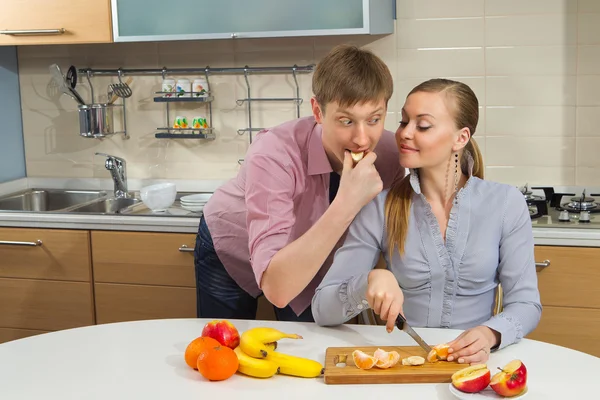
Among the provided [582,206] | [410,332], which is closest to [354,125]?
[410,332]

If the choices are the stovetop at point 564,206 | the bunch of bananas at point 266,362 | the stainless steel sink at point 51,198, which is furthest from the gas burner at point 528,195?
the stainless steel sink at point 51,198

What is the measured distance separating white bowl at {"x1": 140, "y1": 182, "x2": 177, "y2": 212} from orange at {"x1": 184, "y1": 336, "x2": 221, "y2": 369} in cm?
171

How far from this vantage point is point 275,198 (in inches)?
77.6

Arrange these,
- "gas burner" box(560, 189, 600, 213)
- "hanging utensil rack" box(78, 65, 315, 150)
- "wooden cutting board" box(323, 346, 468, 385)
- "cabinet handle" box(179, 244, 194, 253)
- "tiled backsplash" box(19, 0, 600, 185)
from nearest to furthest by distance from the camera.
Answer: "wooden cutting board" box(323, 346, 468, 385) < "gas burner" box(560, 189, 600, 213) < "cabinet handle" box(179, 244, 194, 253) < "tiled backsplash" box(19, 0, 600, 185) < "hanging utensil rack" box(78, 65, 315, 150)

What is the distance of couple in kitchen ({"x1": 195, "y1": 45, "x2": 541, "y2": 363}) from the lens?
1.86 metres

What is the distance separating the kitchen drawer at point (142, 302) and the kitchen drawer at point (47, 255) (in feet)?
0.38

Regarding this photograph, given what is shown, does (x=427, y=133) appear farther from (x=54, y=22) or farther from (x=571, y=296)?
(x=54, y=22)

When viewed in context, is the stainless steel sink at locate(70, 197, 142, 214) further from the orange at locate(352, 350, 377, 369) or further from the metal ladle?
the orange at locate(352, 350, 377, 369)

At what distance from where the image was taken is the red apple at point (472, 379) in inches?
58.1

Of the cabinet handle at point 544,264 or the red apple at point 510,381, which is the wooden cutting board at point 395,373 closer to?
the red apple at point 510,381

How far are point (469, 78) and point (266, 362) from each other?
2.07m

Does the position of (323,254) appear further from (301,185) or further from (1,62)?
(1,62)

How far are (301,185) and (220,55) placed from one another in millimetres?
1619

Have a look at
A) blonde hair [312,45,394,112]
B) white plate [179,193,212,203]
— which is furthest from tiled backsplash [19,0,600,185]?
blonde hair [312,45,394,112]
